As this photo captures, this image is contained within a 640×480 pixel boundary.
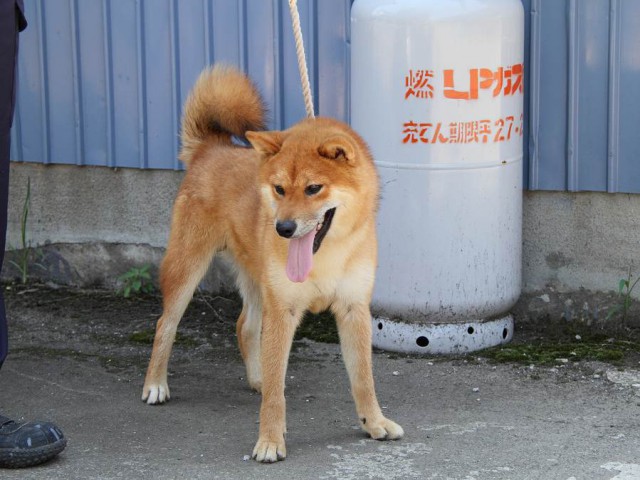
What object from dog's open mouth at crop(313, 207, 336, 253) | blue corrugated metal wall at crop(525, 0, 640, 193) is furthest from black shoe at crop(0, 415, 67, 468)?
blue corrugated metal wall at crop(525, 0, 640, 193)

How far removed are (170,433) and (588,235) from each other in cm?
237

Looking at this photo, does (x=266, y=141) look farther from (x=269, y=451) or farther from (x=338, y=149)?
(x=269, y=451)

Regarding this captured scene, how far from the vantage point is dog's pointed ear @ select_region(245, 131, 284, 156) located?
13.3ft

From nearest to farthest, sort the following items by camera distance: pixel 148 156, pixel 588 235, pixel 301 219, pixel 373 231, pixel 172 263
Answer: pixel 301 219, pixel 373 231, pixel 172 263, pixel 588 235, pixel 148 156

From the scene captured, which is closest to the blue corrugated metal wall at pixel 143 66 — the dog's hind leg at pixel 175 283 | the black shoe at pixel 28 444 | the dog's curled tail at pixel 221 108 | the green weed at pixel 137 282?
the green weed at pixel 137 282

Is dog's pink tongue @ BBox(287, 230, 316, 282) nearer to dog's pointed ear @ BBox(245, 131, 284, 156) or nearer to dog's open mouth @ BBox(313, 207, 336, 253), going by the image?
dog's open mouth @ BBox(313, 207, 336, 253)

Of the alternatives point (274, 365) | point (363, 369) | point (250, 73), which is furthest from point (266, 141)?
point (250, 73)

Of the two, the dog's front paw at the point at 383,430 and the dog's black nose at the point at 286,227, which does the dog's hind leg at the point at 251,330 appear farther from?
the dog's black nose at the point at 286,227

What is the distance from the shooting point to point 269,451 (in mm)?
4035

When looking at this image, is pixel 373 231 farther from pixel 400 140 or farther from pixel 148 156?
pixel 148 156

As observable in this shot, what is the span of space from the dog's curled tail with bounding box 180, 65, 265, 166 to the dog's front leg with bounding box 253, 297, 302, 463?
1.05 meters

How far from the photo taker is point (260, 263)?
441 cm

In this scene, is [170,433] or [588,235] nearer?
[170,433]

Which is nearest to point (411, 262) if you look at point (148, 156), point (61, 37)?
point (148, 156)
